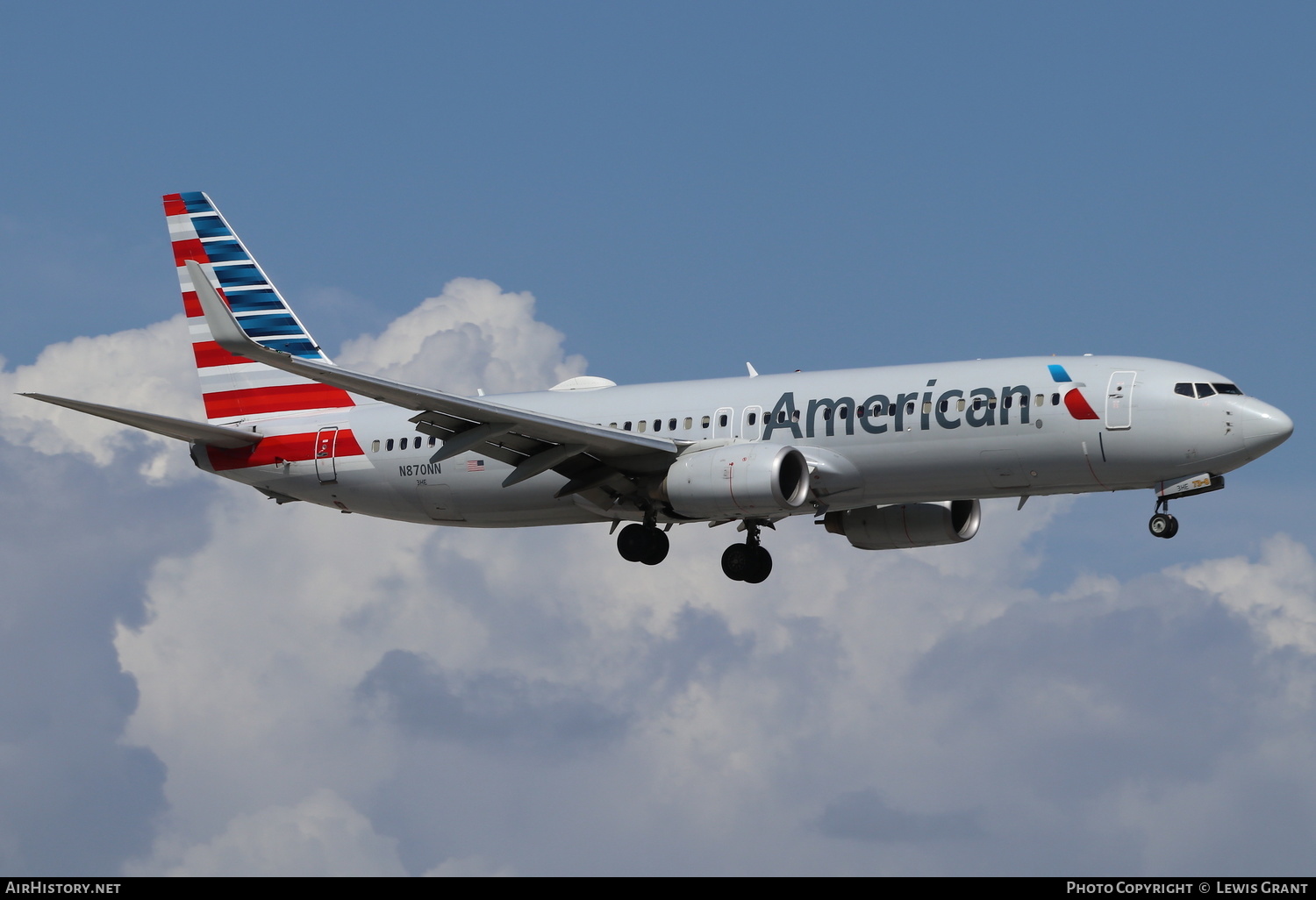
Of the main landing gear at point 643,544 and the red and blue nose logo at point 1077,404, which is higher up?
the red and blue nose logo at point 1077,404

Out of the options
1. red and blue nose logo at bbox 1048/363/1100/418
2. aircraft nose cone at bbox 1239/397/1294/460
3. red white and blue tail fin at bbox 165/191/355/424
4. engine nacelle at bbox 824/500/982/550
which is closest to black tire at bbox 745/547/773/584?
engine nacelle at bbox 824/500/982/550

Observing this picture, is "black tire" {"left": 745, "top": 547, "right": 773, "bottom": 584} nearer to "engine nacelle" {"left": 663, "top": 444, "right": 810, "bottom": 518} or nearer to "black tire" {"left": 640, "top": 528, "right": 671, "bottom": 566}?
"black tire" {"left": 640, "top": 528, "right": 671, "bottom": 566}

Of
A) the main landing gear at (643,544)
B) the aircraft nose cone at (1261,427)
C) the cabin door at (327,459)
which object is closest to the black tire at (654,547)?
the main landing gear at (643,544)

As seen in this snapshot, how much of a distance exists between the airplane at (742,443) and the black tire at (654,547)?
0.16 feet

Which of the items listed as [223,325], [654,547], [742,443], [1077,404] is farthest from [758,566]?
[223,325]

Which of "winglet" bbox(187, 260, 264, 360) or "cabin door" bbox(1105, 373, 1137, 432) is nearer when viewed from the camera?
"winglet" bbox(187, 260, 264, 360)

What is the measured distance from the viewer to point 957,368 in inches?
1679

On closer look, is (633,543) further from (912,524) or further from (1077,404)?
(1077,404)

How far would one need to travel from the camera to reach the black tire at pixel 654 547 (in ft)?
150

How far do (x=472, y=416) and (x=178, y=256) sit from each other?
18298mm

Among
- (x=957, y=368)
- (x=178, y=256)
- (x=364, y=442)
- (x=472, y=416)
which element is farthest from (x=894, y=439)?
(x=178, y=256)

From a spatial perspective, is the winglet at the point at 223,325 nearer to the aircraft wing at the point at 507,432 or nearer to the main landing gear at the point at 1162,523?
the aircraft wing at the point at 507,432

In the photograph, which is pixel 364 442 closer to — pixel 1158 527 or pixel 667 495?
pixel 667 495

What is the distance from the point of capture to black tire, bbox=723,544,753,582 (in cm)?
4859
